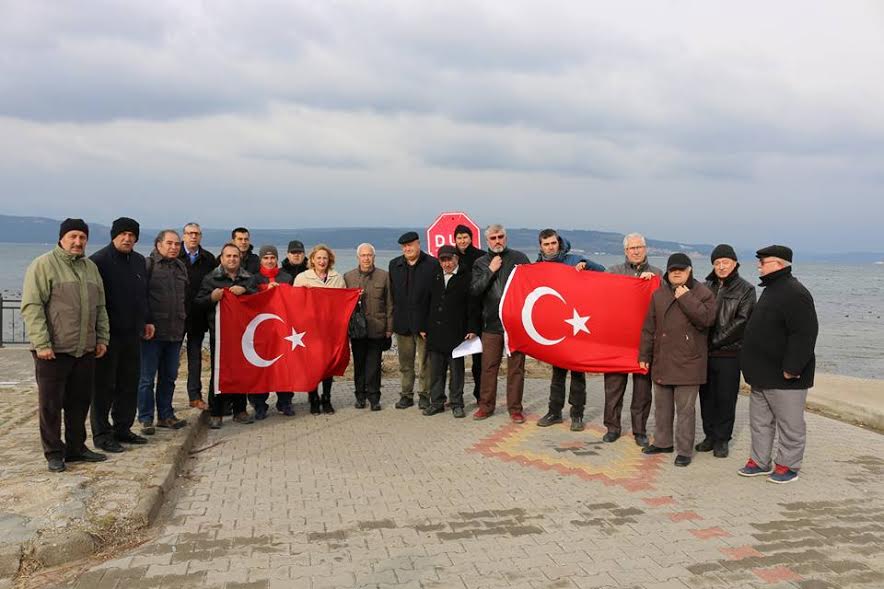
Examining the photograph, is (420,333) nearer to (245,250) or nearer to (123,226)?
(245,250)

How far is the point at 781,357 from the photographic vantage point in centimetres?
622

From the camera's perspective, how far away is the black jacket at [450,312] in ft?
28.8

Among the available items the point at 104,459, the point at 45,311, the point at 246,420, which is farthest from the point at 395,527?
the point at 246,420

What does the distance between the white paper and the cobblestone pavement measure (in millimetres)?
1118

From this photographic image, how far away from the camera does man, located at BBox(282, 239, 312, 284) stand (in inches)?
388

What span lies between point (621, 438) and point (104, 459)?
5336mm

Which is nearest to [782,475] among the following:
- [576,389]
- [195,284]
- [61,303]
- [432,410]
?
[576,389]

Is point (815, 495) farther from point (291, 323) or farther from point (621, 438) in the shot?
point (291, 323)

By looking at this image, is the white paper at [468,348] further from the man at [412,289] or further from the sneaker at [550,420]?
the sneaker at [550,420]

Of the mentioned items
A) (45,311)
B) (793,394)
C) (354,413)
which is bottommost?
(354,413)

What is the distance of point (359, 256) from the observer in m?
8.95

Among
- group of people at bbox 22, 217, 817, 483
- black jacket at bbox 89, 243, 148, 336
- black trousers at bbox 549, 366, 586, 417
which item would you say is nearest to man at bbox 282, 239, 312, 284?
group of people at bbox 22, 217, 817, 483

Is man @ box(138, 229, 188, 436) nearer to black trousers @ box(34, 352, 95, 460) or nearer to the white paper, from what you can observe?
black trousers @ box(34, 352, 95, 460)

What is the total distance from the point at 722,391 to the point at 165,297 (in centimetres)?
587
